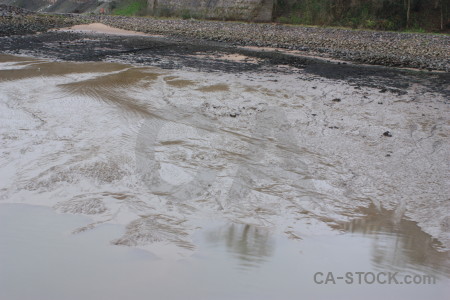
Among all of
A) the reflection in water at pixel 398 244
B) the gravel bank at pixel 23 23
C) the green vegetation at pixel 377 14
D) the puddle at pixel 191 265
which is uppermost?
the green vegetation at pixel 377 14

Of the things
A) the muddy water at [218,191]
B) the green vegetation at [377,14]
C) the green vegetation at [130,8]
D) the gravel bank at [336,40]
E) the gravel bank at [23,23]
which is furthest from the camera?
the green vegetation at [130,8]

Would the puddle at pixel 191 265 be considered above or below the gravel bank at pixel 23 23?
below

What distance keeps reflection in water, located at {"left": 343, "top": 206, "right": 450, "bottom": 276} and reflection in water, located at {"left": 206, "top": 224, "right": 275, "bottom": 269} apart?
0.90m

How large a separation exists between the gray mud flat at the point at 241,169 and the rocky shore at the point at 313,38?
4634mm

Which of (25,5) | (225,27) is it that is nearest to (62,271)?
(225,27)

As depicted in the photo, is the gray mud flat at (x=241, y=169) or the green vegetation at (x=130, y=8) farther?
the green vegetation at (x=130, y=8)

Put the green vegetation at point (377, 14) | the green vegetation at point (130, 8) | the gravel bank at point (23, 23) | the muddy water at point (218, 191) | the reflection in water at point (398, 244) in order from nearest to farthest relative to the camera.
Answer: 1. the muddy water at point (218, 191)
2. the reflection in water at point (398, 244)
3. the gravel bank at point (23, 23)
4. the green vegetation at point (377, 14)
5. the green vegetation at point (130, 8)

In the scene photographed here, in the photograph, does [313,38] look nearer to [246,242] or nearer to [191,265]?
[246,242]

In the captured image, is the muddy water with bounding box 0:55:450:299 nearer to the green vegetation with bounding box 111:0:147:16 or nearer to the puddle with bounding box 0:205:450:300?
the puddle with bounding box 0:205:450:300

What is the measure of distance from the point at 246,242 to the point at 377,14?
22.8 m

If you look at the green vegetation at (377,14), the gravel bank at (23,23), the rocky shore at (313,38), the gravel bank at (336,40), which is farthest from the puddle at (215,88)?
the green vegetation at (377,14)

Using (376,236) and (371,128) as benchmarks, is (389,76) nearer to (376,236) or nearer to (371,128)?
(371,128)

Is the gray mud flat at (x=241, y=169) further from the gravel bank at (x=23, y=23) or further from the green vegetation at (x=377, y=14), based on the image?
the green vegetation at (x=377, y=14)

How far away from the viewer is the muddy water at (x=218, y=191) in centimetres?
333
